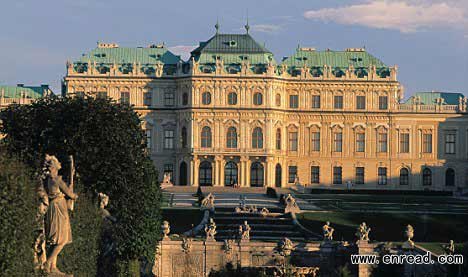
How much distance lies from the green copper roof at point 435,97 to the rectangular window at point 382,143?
12.8 feet

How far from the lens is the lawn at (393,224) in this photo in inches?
2018

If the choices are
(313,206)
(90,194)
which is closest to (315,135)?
(313,206)

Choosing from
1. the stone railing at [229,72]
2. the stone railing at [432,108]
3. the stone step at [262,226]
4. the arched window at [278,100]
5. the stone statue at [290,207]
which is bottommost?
the stone step at [262,226]

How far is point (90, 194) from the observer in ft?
118

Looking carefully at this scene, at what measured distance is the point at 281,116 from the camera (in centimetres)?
9100

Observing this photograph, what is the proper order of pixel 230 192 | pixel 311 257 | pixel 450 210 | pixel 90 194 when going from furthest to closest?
pixel 230 192 < pixel 450 210 < pixel 311 257 < pixel 90 194

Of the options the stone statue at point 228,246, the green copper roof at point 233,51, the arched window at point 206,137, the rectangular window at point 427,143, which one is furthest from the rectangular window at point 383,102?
the stone statue at point 228,246

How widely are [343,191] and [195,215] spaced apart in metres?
27.8

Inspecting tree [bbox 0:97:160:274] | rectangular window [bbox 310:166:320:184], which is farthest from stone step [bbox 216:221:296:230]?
rectangular window [bbox 310:166:320:184]

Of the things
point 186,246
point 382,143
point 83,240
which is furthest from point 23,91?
point 83,240

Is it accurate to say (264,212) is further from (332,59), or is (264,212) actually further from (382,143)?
(332,59)

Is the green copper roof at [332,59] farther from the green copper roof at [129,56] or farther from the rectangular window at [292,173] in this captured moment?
the green copper roof at [129,56]

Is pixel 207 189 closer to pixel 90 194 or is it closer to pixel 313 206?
pixel 313 206

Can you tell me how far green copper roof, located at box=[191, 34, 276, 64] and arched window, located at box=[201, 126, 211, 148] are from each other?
5.89m
